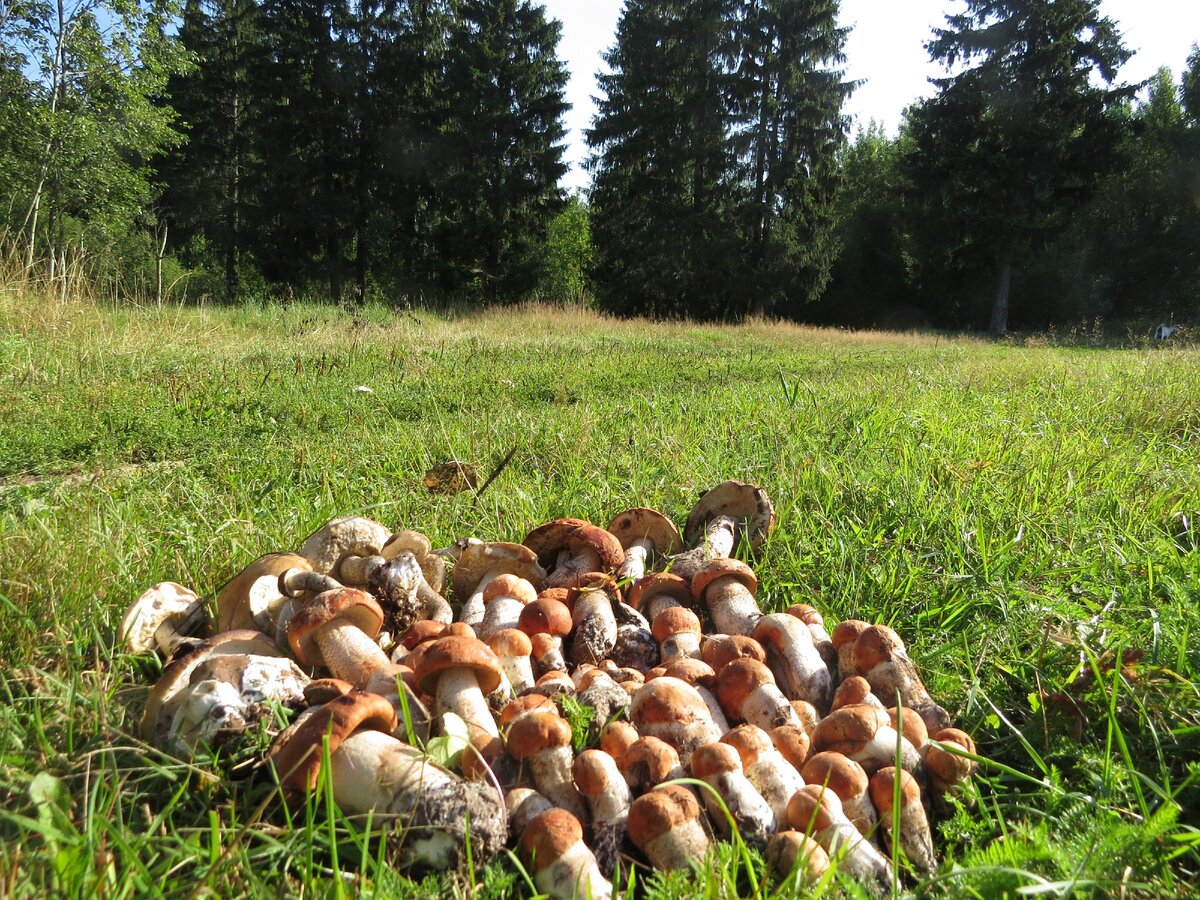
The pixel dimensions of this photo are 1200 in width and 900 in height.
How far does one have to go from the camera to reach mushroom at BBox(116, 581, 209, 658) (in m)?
1.79

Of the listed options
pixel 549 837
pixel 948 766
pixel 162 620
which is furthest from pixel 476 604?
pixel 948 766

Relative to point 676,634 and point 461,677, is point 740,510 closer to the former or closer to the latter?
point 676,634

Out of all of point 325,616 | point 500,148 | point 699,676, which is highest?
point 500,148

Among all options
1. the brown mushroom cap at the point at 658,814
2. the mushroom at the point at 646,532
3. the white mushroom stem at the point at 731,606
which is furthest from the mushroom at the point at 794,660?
the mushroom at the point at 646,532

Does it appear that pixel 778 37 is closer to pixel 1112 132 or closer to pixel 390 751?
pixel 1112 132

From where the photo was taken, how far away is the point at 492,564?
223cm

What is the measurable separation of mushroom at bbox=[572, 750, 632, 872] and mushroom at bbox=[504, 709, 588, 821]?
0.03 meters

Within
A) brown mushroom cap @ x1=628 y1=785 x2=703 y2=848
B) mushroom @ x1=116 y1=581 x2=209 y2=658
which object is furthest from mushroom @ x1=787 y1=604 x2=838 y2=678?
mushroom @ x1=116 y1=581 x2=209 y2=658

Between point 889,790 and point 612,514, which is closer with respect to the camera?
point 889,790

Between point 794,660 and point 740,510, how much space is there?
34.5 inches

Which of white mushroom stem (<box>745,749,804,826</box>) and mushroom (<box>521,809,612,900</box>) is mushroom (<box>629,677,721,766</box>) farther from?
mushroom (<box>521,809,612,900</box>)

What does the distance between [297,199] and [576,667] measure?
30.4 m

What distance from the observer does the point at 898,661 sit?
1753 mm

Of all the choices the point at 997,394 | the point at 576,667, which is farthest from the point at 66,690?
the point at 997,394
